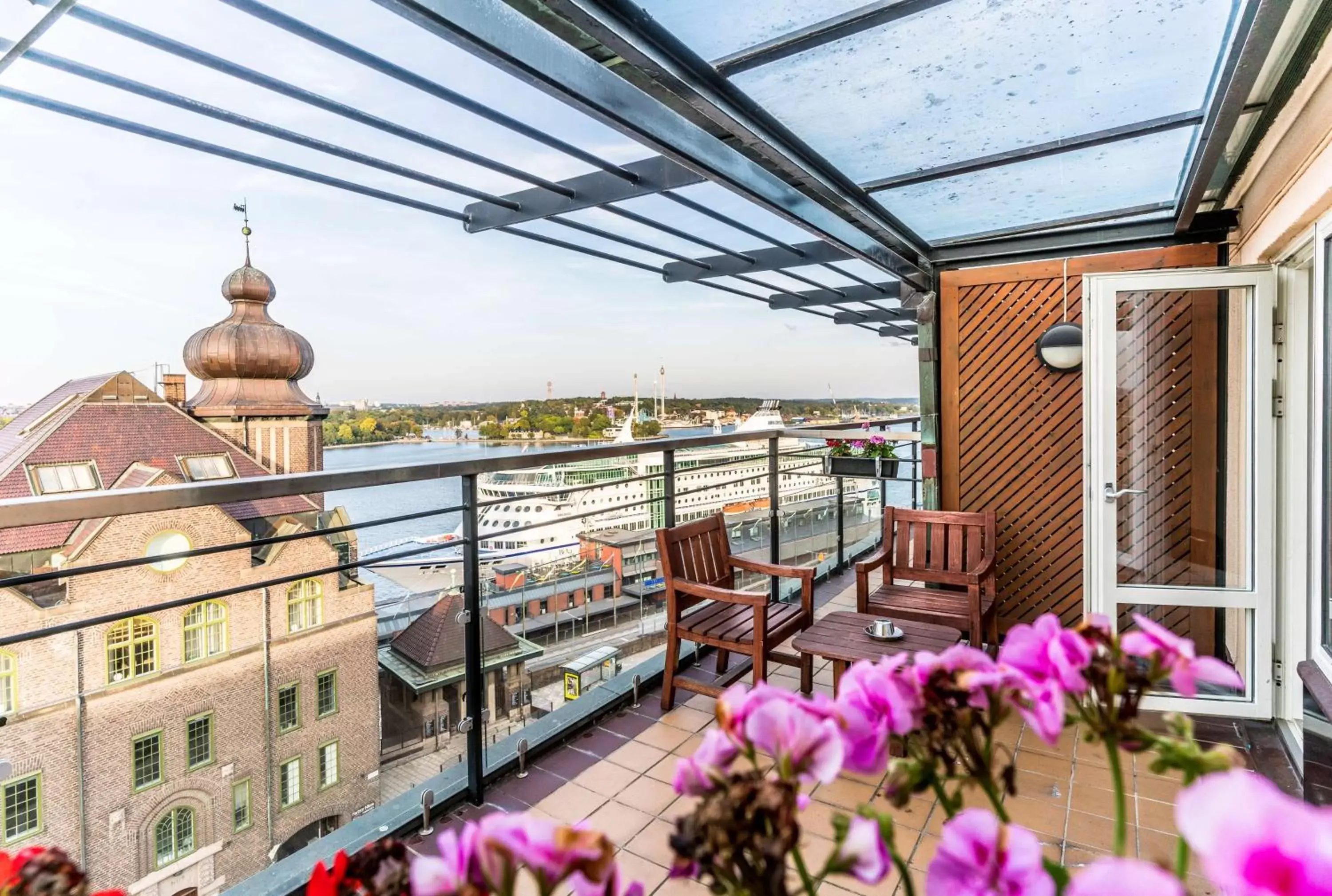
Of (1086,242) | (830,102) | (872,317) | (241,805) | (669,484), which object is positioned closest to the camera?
(830,102)

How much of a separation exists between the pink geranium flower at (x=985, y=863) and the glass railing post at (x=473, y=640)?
6.82ft

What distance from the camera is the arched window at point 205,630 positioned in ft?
24.4

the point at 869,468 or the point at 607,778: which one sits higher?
the point at 869,468

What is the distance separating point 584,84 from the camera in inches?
64.5

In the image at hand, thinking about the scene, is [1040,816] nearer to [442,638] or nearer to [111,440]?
[442,638]

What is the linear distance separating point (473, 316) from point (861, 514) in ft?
73.1

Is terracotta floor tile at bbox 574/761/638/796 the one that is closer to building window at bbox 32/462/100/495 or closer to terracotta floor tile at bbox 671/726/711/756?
terracotta floor tile at bbox 671/726/711/756

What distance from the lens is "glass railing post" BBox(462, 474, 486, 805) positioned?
2367 mm

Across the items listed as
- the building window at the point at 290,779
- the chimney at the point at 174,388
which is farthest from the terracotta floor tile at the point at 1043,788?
the chimney at the point at 174,388

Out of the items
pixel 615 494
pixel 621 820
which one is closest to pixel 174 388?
pixel 615 494

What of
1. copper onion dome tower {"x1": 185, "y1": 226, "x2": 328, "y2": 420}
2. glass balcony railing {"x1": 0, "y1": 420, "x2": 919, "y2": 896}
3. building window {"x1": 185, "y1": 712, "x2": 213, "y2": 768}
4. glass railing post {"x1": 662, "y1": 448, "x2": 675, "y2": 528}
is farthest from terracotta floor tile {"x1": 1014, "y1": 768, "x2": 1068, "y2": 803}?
copper onion dome tower {"x1": 185, "y1": 226, "x2": 328, "y2": 420}

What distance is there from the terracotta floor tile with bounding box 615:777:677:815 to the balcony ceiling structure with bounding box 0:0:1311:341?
218 centimetres

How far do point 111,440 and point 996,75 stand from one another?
1200cm

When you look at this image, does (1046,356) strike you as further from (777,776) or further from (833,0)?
(777,776)
